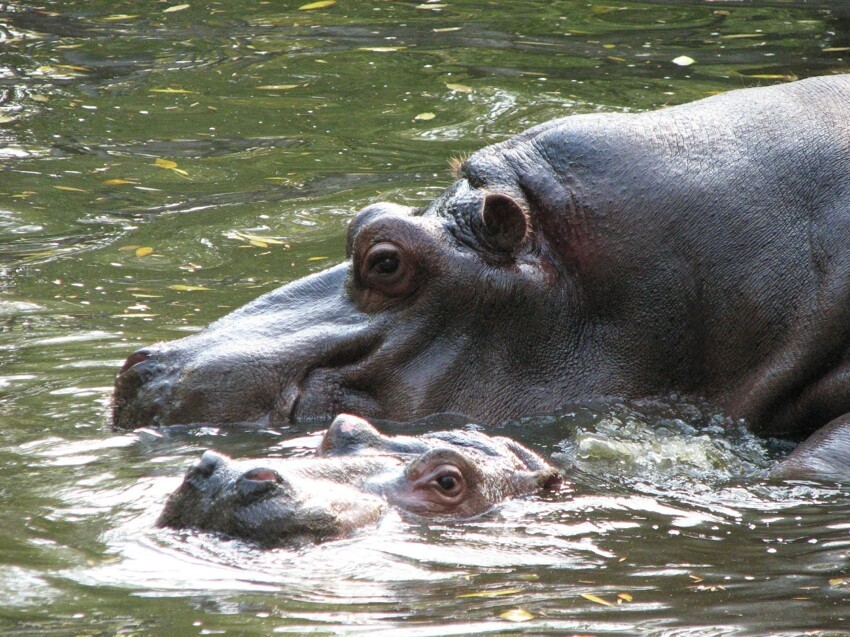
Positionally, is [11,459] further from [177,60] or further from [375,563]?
[177,60]

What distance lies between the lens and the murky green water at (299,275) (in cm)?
437

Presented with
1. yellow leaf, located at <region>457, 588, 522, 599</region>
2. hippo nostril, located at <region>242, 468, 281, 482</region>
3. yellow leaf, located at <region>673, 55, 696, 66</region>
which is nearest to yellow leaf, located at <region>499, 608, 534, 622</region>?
yellow leaf, located at <region>457, 588, 522, 599</region>

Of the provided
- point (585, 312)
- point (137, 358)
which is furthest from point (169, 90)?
point (585, 312)

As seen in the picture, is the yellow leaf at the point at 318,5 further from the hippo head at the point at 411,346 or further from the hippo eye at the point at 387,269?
the hippo eye at the point at 387,269

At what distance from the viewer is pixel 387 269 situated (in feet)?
21.5

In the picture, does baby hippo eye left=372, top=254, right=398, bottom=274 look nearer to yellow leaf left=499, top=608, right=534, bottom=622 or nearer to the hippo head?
the hippo head

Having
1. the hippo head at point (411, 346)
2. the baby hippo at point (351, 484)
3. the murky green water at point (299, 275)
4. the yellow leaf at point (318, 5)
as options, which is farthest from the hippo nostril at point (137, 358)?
the yellow leaf at point (318, 5)

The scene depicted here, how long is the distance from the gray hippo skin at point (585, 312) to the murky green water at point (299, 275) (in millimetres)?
221

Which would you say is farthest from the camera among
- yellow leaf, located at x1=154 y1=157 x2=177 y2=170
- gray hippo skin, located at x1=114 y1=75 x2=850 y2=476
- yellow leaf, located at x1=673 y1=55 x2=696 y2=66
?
yellow leaf, located at x1=673 y1=55 x2=696 y2=66

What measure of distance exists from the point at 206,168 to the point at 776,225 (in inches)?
265

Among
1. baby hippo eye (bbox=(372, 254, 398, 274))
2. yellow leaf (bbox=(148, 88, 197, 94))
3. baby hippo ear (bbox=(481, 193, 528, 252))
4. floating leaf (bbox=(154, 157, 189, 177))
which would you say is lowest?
floating leaf (bbox=(154, 157, 189, 177))

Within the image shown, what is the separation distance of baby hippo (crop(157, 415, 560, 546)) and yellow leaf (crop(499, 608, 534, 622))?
2.77 feet

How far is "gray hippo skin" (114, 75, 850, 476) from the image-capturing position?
6.45 m

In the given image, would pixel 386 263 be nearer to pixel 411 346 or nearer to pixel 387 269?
pixel 387 269
